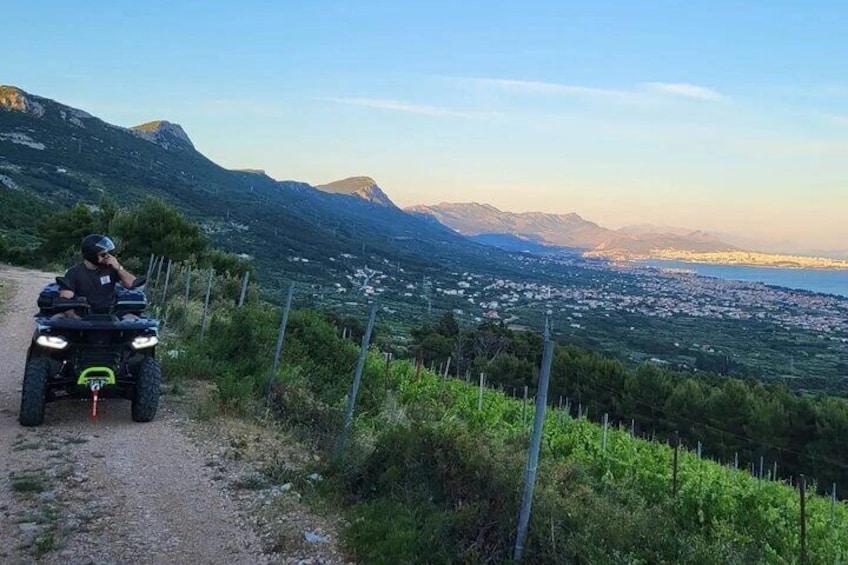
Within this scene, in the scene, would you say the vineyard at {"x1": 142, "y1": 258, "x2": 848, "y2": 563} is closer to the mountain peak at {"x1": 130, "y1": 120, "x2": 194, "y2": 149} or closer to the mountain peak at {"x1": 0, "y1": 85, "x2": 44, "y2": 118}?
the mountain peak at {"x1": 0, "y1": 85, "x2": 44, "y2": 118}

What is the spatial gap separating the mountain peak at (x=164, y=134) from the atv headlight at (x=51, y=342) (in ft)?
479

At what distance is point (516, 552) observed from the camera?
452cm

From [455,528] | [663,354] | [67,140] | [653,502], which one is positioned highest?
[67,140]

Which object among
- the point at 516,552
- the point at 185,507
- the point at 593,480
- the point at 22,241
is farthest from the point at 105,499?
the point at 22,241

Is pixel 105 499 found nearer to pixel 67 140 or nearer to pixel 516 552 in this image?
pixel 516 552

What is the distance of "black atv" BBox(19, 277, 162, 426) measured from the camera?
22.9ft

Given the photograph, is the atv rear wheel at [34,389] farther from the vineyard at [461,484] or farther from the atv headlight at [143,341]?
the vineyard at [461,484]

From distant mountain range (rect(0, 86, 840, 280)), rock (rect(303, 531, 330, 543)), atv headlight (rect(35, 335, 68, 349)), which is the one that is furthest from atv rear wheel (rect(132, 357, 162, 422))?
distant mountain range (rect(0, 86, 840, 280))

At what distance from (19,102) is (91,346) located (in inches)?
4946

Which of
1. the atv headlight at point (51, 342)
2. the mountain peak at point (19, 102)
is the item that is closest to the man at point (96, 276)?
the atv headlight at point (51, 342)

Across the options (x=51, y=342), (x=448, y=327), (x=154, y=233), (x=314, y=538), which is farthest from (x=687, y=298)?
(x=314, y=538)

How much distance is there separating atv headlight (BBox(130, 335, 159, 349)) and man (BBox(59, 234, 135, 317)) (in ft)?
1.92

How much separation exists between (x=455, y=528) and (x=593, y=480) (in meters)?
4.04

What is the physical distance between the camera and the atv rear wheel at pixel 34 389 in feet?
22.6
